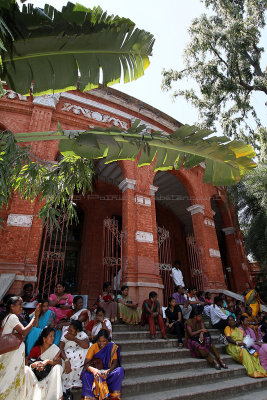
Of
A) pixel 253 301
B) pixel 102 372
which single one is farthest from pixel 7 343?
pixel 253 301

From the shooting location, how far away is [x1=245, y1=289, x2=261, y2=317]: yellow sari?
338 inches

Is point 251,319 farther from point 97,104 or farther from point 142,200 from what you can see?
point 97,104

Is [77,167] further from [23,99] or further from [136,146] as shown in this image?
[23,99]

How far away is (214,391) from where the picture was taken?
419cm

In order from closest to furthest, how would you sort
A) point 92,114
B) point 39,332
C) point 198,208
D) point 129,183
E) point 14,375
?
point 14,375
point 39,332
point 129,183
point 92,114
point 198,208

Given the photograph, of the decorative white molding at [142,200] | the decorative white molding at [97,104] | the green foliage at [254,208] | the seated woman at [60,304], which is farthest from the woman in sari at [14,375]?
the green foliage at [254,208]

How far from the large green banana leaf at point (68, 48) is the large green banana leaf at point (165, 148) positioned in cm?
67

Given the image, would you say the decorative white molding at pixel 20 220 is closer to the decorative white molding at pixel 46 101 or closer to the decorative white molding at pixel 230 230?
the decorative white molding at pixel 46 101

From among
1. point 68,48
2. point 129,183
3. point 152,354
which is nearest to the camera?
point 68,48

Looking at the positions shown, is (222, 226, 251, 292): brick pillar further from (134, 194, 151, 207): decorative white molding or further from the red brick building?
(134, 194, 151, 207): decorative white molding

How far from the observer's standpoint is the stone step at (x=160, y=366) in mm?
4285

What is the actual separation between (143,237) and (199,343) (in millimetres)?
3883

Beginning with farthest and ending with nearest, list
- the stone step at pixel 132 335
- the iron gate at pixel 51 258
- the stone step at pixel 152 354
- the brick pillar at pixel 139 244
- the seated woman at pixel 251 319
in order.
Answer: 1. the brick pillar at pixel 139 244
2. the seated woman at pixel 251 319
3. the iron gate at pixel 51 258
4. the stone step at pixel 132 335
5. the stone step at pixel 152 354

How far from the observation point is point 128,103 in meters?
10.7
